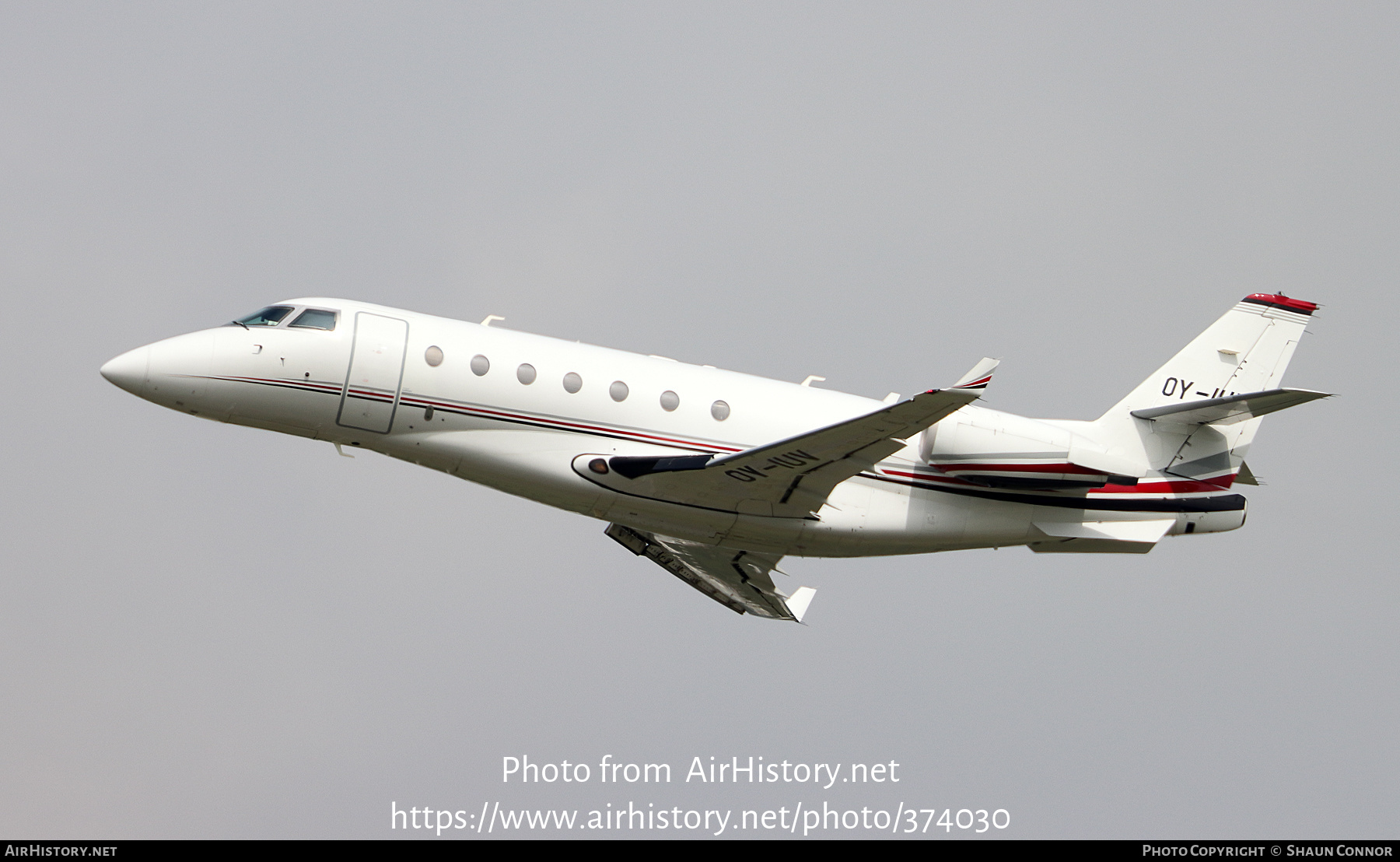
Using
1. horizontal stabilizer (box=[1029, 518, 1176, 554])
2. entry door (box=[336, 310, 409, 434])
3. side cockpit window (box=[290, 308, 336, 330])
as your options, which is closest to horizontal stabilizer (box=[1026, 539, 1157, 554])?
horizontal stabilizer (box=[1029, 518, 1176, 554])

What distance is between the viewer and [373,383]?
22.0 metres

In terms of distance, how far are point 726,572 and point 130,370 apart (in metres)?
11.2

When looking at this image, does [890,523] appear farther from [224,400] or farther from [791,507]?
[224,400]

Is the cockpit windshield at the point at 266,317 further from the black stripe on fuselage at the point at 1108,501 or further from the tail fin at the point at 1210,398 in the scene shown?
the tail fin at the point at 1210,398

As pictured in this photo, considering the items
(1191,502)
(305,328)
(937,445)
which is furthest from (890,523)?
(305,328)

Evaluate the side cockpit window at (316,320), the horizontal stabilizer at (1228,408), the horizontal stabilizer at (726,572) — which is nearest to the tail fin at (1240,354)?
the horizontal stabilizer at (1228,408)

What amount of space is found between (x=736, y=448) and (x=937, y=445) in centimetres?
325

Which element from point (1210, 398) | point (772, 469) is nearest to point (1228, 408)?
point (1210, 398)

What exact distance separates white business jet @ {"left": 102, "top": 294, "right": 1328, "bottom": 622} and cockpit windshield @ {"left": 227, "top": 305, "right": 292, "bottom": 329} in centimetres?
3

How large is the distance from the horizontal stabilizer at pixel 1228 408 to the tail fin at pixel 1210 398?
0.06ft

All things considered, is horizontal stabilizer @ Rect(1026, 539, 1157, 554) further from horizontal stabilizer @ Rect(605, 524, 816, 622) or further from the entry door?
the entry door

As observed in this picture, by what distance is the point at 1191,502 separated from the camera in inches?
944

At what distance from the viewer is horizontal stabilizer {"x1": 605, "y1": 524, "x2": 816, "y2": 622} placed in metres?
26.1

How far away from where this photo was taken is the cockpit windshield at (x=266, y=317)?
22.5m
